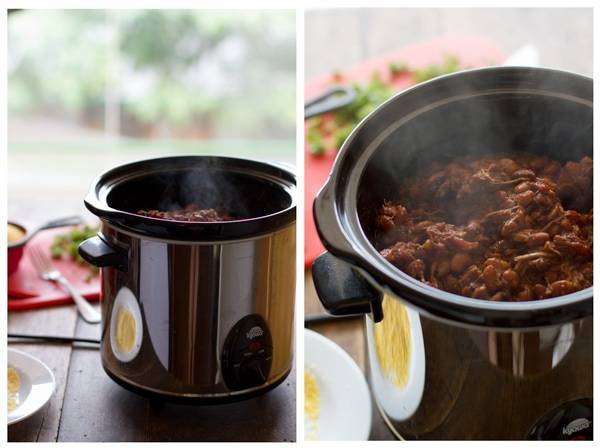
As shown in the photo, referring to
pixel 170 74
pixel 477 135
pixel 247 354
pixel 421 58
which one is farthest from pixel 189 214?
pixel 170 74

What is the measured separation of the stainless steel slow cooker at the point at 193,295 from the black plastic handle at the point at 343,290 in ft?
0.61

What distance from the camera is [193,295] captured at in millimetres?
1112

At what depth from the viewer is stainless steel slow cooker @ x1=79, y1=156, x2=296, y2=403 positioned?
3.57 ft

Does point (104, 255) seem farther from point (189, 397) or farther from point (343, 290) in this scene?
point (343, 290)

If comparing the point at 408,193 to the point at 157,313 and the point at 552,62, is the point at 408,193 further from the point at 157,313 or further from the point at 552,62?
the point at 552,62

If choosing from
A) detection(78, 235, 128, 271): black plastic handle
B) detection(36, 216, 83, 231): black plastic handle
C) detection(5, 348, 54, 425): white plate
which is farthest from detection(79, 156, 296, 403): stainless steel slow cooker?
detection(36, 216, 83, 231): black plastic handle

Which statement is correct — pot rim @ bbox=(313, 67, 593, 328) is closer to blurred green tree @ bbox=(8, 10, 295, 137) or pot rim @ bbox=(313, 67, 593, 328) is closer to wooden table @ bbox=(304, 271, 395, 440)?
wooden table @ bbox=(304, 271, 395, 440)

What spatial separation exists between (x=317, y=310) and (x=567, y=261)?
670 mm

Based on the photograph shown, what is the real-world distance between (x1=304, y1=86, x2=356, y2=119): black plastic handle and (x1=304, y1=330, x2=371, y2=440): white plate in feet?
2.94

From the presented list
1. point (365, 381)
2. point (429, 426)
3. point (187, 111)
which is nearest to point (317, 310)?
point (365, 381)

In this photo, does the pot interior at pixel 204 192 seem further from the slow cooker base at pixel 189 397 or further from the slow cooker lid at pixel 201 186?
the slow cooker base at pixel 189 397

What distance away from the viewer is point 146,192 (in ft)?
4.32

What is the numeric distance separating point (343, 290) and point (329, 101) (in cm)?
128

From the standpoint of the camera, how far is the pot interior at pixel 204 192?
1286 mm
